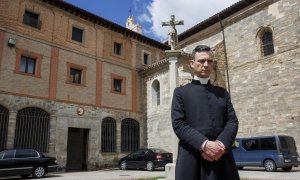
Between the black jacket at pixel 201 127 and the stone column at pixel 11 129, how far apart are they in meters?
15.5

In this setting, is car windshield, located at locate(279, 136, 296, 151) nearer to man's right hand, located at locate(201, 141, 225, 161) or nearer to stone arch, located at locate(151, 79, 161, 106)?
stone arch, located at locate(151, 79, 161, 106)

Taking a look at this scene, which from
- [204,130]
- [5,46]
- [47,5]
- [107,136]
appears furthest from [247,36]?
[204,130]

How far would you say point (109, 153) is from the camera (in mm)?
21078

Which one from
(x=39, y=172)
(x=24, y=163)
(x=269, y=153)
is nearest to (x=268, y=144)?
(x=269, y=153)

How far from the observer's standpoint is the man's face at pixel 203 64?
302 centimetres

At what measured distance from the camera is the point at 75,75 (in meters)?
20.5

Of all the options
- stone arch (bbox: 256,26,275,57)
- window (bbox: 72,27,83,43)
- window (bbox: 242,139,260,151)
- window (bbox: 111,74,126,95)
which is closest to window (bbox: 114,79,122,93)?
window (bbox: 111,74,126,95)

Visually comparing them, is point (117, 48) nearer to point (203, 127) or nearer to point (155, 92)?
point (155, 92)

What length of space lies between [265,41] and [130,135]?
11.9 metres

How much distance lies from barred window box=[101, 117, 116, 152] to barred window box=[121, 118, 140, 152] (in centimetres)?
81

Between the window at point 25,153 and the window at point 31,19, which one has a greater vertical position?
the window at point 31,19

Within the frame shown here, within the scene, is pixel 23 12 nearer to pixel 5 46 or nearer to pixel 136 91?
pixel 5 46

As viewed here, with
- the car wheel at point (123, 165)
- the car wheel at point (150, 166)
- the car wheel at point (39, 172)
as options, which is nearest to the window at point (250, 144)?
the car wheel at point (150, 166)

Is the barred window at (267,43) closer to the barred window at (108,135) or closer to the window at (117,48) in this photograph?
the window at (117,48)
